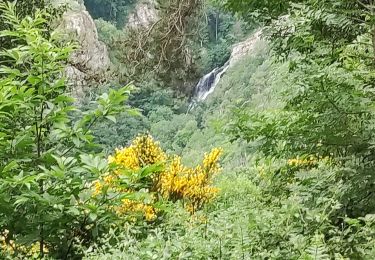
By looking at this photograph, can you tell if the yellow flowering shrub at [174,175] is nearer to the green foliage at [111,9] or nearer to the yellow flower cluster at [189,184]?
the yellow flower cluster at [189,184]

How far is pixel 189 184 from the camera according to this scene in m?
6.61

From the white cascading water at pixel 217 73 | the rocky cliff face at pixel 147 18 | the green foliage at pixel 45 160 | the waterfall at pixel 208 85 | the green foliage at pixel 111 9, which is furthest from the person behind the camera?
the green foliage at pixel 111 9

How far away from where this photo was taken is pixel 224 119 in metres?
3.59

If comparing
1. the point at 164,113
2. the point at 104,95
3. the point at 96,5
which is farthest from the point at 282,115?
the point at 96,5

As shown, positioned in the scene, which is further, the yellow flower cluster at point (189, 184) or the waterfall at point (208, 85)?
the waterfall at point (208, 85)

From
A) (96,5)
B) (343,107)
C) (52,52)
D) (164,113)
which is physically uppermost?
(52,52)

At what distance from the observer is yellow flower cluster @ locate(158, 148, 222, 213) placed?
6.42 meters

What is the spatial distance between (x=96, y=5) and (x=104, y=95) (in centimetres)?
4409

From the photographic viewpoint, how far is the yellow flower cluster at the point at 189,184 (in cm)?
642

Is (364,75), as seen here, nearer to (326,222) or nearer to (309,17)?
(309,17)

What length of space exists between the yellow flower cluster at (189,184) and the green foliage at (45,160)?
3.97 metres

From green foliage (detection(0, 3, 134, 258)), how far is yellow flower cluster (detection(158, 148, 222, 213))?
3971mm

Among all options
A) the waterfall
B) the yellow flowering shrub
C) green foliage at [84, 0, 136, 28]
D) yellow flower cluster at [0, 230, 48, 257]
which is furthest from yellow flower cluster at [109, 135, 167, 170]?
green foliage at [84, 0, 136, 28]

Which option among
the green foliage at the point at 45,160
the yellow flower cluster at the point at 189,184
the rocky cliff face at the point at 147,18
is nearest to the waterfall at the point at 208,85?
the rocky cliff face at the point at 147,18
